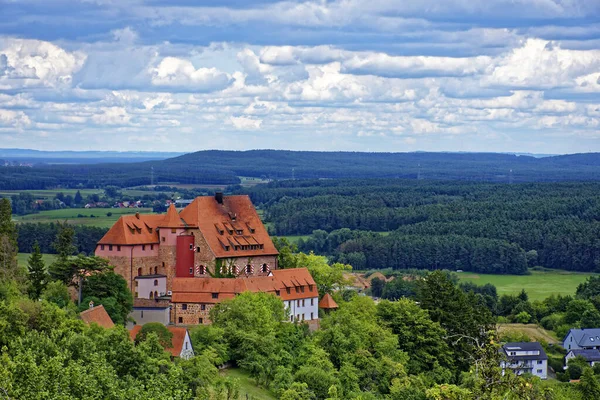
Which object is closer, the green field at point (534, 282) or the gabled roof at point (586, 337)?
the gabled roof at point (586, 337)

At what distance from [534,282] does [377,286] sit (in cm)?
3525

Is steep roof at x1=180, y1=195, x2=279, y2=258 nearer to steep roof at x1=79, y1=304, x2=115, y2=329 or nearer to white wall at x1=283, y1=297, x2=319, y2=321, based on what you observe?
white wall at x1=283, y1=297, x2=319, y2=321

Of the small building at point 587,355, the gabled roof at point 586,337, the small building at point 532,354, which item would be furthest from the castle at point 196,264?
the gabled roof at point 586,337

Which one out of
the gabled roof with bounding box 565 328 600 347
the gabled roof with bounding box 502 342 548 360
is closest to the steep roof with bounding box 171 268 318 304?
the gabled roof with bounding box 502 342 548 360

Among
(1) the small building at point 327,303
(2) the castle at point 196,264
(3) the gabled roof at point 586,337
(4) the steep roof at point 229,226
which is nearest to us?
(2) the castle at point 196,264

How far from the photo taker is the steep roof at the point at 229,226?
322 feet

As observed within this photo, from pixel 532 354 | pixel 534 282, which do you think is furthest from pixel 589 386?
pixel 534 282

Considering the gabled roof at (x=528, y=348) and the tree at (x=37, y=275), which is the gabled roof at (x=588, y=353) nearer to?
the gabled roof at (x=528, y=348)

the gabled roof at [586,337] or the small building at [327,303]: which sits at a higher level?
the small building at [327,303]

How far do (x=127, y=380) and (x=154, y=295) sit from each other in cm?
3364

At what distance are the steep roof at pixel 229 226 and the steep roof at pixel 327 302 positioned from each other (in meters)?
6.47

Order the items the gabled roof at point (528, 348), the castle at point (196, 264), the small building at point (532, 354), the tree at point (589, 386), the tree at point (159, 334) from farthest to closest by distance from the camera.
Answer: the gabled roof at point (528, 348) → the small building at point (532, 354) → the tree at point (589, 386) → the castle at point (196, 264) → the tree at point (159, 334)

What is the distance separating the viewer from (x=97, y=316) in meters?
81.8

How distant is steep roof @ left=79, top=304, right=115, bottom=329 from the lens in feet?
263
